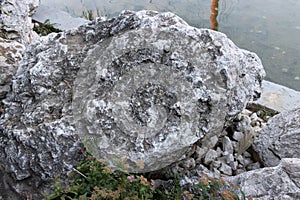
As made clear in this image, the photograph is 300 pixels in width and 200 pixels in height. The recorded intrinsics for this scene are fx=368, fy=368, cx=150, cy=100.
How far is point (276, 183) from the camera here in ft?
4.51

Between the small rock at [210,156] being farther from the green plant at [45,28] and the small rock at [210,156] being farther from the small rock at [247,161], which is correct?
the green plant at [45,28]

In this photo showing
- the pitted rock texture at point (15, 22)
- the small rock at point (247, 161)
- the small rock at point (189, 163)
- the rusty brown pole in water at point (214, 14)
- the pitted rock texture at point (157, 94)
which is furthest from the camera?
the rusty brown pole in water at point (214, 14)

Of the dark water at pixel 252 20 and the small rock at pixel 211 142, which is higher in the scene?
the small rock at pixel 211 142

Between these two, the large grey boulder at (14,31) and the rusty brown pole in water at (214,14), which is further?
the rusty brown pole in water at (214,14)

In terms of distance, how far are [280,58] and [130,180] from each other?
8.43 ft

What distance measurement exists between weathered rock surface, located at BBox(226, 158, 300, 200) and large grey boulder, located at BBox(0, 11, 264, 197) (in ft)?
→ 0.84

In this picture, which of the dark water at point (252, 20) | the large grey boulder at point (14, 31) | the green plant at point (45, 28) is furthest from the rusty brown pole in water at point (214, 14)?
the large grey boulder at point (14, 31)

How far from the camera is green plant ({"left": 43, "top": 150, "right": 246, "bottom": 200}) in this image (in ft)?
4.50

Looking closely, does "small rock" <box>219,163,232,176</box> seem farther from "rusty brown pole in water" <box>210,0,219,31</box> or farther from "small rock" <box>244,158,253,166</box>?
"rusty brown pole in water" <box>210,0,219,31</box>

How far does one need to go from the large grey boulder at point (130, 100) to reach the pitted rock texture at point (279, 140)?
0.95 feet

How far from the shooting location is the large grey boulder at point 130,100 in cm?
149

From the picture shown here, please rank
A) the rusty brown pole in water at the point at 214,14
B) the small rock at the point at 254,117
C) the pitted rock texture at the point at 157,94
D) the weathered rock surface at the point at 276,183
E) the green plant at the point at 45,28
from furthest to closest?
the rusty brown pole in water at the point at 214,14, the green plant at the point at 45,28, the small rock at the point at 254,117, the pitted rock texture at the point at 157,94, the weathered rock surface at the point at 276,183

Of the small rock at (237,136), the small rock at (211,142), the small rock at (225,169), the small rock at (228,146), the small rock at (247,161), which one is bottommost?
the small rock at (247,161)

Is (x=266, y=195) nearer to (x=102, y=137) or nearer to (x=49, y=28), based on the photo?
(x=102, y=137)
